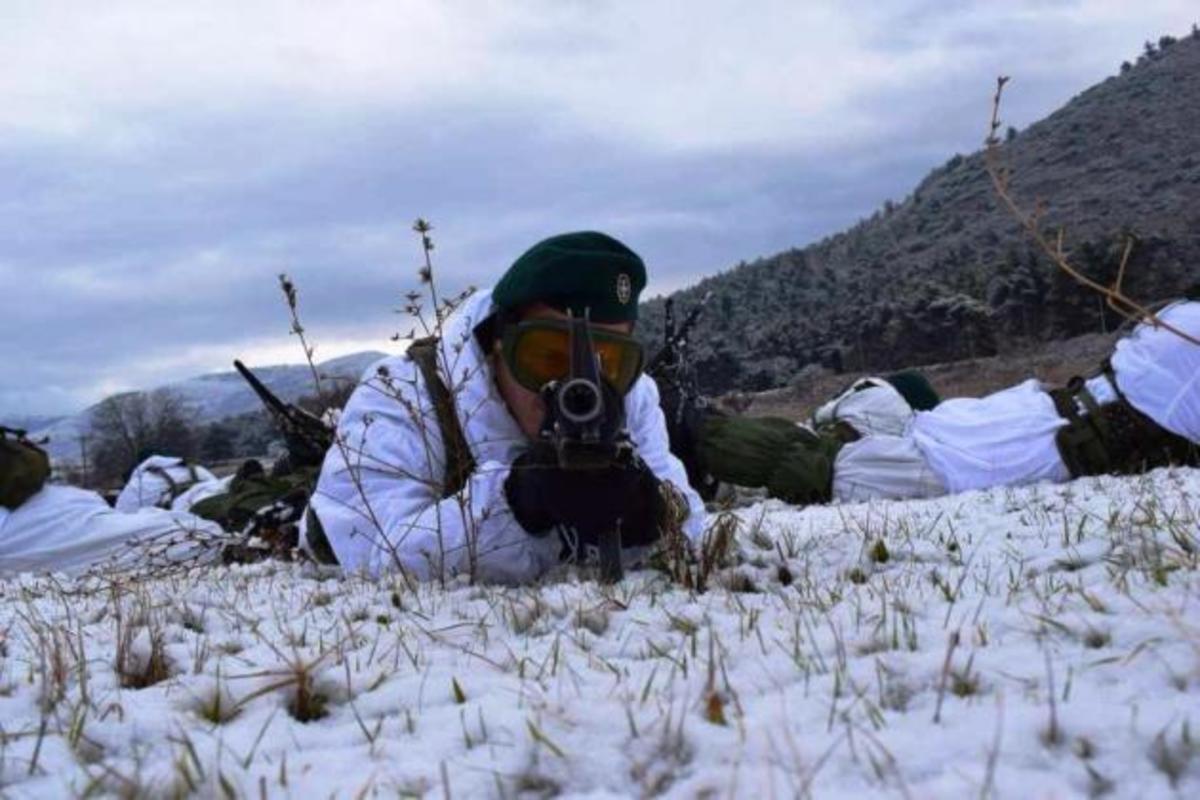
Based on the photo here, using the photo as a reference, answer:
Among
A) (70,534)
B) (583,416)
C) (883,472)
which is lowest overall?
(883,472)

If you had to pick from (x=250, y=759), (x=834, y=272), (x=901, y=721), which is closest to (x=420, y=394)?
(x=250, y=759)

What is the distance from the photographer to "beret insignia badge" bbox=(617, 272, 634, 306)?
12.4 ft

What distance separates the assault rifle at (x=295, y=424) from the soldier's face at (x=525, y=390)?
1.24 m

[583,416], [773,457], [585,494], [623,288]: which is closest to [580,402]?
[583,416]

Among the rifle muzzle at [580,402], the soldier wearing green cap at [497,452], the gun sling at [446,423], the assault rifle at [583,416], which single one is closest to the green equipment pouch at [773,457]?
the soldier wearing green cap at [497,452]

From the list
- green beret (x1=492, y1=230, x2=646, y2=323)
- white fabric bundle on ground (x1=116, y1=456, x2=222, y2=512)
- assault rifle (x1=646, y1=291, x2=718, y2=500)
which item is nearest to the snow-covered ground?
green beret (x1=492, y1=230, x2=646, y2=323)

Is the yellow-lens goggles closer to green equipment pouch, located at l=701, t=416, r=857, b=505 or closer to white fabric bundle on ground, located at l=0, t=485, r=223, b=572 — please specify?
white fabric bundle on ground, located at l=0, t=485, r=223, b=572

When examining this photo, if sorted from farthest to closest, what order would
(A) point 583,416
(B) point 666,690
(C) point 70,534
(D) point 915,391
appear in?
(D) point 915,391
(C) point 70,534
(A) point 583,416
(B) point 666,690

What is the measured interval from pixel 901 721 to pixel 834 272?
63611mm

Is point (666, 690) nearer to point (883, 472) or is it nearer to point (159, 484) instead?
point (883, 472)

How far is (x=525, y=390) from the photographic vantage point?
145 inches

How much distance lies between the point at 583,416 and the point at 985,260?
49231 mm

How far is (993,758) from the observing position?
1.36m

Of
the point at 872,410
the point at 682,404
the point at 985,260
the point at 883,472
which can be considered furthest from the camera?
the point at 985,260
